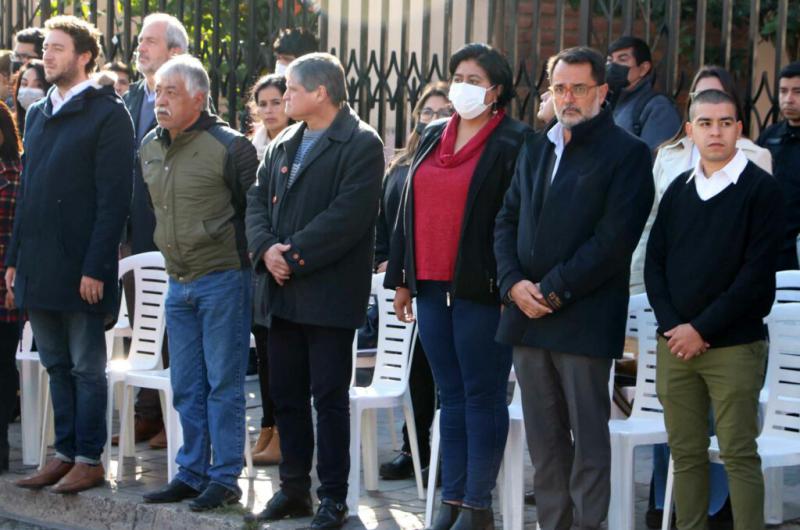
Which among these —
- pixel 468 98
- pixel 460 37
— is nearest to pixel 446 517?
pixel 468 98

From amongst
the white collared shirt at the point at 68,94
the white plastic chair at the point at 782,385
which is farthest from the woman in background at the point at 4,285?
the white plastic chair at the point at 782,385

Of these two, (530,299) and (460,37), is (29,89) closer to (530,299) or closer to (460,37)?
(460,37)

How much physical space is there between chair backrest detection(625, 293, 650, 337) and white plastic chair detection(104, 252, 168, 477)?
245 centimetres

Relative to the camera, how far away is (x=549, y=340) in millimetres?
5434

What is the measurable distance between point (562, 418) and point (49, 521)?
268 cm

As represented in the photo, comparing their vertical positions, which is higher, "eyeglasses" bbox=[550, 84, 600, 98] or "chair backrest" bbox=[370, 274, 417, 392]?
"eyeglasses" bbox=[550, 84, 600, 98]

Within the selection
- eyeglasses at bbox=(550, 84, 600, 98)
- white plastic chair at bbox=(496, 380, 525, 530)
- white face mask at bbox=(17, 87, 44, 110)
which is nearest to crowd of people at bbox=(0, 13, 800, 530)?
eyeglasses at bbox=(550, 84, 600, 98)

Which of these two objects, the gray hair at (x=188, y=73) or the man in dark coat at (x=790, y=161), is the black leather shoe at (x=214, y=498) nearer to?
the gray hair at (x=188, y=73)

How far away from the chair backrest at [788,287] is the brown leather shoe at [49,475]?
3.42 metres

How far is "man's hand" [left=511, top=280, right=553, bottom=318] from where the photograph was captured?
5.39 meters

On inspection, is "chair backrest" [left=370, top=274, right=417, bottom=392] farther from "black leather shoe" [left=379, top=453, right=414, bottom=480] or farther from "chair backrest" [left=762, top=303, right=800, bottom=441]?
"chair backrest" [left=762, top=303, right=800, bottom=441]

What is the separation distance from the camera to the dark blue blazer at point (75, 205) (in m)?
6.68

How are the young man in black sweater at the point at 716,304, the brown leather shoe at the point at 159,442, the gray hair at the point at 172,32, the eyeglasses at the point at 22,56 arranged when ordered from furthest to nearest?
the eyeglasses at the point at 22,56 → the gray hair at the point at 172,32 → the brown leather shoe at the point at 159,442 → the young man in black sweater at the point at 716,304

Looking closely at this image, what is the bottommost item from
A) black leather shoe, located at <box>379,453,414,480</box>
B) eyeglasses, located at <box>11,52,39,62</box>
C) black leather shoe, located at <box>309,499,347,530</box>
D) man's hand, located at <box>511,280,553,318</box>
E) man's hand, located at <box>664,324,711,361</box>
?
black leather shoe, located at <box>379,453,414,480</box>
